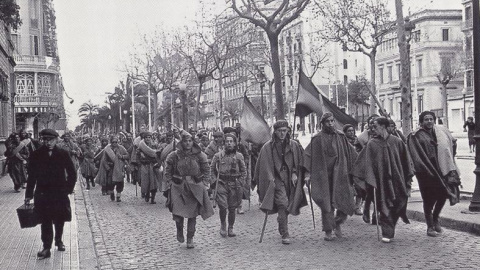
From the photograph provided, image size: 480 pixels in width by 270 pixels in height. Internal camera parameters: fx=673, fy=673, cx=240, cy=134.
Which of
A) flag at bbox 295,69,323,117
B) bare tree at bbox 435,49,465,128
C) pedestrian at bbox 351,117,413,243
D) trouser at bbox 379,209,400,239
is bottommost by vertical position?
trouser at bbox 379,209,400,239

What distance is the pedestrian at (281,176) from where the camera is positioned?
29.6 ft

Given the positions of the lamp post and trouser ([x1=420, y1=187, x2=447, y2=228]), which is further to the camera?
the lamp post

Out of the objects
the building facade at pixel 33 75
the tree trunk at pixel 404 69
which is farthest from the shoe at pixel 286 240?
the building facade at pixel 33 75

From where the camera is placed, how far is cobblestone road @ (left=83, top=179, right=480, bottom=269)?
7520 mm

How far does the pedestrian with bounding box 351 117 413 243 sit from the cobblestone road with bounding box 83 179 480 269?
0.43m

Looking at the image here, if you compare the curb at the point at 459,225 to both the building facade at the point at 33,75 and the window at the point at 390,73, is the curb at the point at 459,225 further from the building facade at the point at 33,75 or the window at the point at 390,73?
the window at the point at 390,73

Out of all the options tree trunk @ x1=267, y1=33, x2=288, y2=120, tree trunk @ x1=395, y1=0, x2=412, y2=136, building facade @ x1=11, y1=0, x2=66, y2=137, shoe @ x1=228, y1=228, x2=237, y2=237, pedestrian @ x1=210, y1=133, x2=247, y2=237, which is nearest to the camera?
shoe @ x1=228, y1=228, x2=237, y2=237

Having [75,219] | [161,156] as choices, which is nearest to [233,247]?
[75,219]

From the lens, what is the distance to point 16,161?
18797mm

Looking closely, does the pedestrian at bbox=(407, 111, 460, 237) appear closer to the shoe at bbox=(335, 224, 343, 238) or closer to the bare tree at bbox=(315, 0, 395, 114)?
the shoe at bbox=(335, 224, 343, 238)

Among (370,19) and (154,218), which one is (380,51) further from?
(154,218)

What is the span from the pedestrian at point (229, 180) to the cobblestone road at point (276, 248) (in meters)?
0.33

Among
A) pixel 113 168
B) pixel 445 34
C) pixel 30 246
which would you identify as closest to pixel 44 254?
Answer: pixel 30 246

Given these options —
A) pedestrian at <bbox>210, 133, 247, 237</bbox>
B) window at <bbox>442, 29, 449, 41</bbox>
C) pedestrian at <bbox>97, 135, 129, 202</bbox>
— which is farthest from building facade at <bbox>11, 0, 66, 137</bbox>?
pedestrian at <bbox>210, 133, 247, 237</bbox>
